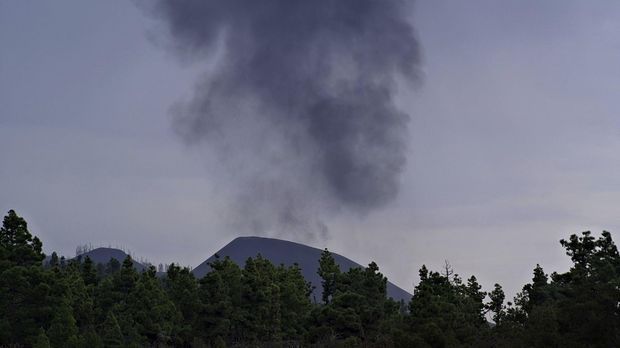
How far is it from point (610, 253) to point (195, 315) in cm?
3108

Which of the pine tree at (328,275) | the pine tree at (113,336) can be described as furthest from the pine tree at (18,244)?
the pine tree at (328,275)

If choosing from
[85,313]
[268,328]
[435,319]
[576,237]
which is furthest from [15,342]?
Answer: [576,237]

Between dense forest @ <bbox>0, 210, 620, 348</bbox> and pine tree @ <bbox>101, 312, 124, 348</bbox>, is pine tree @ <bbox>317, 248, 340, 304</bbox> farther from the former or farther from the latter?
pine tree @ <bbox>101, 312, 124, 348</bbox>

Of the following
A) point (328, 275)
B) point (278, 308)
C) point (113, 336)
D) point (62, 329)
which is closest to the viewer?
point (62, 329)

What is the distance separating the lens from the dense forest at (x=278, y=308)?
33344 mm

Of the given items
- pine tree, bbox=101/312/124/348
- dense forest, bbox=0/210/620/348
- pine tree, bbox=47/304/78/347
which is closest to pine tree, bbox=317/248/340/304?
dense forest, bbox=0/210/620/348

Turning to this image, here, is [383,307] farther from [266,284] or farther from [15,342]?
[15,342]

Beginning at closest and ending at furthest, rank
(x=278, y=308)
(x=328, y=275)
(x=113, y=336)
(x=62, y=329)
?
(x=62, y=329) < (x=113, y=336) < (x=278, y=308) < (x=328, y=275)

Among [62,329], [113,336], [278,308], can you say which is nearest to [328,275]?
[278,308]

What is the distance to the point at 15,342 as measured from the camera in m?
42.1

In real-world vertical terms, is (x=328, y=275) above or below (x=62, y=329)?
above

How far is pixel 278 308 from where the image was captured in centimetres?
5738

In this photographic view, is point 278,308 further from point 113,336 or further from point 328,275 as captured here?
point 113,336

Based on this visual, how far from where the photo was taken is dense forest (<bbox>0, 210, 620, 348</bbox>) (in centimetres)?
3334
